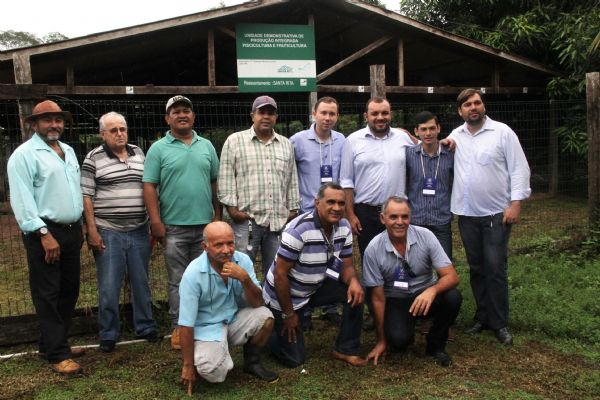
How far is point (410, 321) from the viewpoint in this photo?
4.09 metres

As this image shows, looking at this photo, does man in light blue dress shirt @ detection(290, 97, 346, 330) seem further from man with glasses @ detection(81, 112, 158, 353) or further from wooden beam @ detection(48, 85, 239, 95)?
wooden beam @ detection(48, 85, 239, 95)

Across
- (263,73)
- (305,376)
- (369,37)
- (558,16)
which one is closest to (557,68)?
(558,16)

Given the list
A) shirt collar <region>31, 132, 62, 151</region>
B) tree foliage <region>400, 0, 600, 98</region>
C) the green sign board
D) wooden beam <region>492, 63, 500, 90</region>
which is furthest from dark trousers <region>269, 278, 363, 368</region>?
wooden beam <region>492, 63, 500, 90</region>

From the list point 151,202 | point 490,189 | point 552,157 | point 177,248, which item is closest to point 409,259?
point 490,189

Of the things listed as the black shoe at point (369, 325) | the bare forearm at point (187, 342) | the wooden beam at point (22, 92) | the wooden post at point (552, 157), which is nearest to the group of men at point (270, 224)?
the bare forearm at point (187, 342)

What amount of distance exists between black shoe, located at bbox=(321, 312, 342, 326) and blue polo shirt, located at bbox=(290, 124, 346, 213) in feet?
3.38

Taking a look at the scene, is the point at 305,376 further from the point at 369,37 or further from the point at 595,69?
the point at 595,69

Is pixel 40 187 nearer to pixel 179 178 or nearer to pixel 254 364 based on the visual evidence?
pixel 179 178

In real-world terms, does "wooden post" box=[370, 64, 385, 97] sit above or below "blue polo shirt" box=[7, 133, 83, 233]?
above

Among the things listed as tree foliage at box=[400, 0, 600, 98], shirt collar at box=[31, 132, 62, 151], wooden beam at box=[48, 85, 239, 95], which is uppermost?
tree foliage at box=[400, 0, 600, 98]

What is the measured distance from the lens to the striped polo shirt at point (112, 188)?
4.19 meters

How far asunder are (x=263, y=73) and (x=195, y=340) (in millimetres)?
5535

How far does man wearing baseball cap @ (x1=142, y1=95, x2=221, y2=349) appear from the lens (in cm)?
419

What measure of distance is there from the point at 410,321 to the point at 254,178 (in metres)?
1.58
